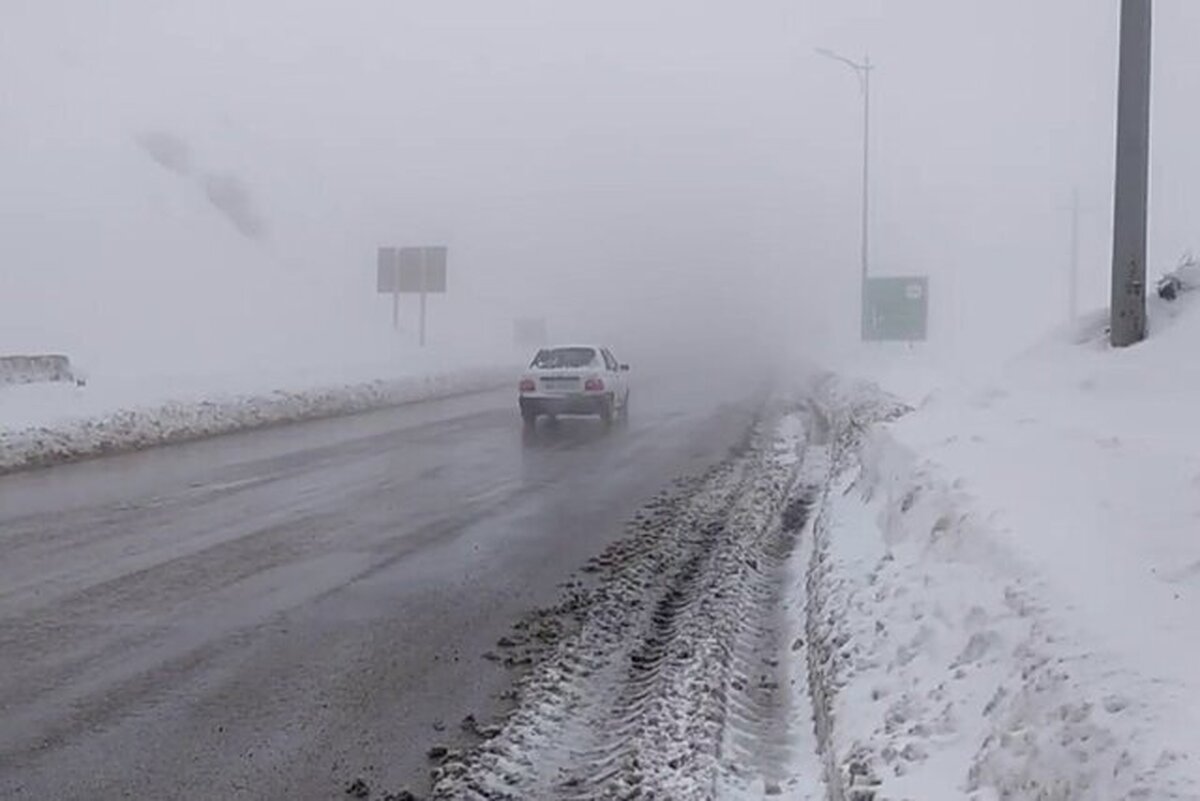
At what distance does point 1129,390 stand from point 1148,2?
3.40 metres

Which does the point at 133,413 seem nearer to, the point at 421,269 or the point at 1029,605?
the point at 1029,605

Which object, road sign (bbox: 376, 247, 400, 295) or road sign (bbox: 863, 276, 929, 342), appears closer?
road sign (bbox: 863, 276, 929, 342)

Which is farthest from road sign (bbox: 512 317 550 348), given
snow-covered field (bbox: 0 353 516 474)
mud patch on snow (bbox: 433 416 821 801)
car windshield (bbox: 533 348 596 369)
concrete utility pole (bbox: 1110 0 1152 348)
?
concrete utility pole (bbox: 1110 0 1152 348)

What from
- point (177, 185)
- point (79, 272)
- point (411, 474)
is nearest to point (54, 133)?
point (177, 185)

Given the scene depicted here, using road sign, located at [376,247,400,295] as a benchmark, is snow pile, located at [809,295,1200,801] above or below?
below

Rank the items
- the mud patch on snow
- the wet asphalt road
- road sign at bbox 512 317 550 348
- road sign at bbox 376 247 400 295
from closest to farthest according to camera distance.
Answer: the mud patch on snow < the wet asphalt road < road sign at bbox 376 247 400 295 < road sign at bbox 512 317 550 348

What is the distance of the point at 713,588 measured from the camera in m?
9.38

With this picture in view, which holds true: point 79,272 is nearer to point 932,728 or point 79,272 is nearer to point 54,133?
point 54,133

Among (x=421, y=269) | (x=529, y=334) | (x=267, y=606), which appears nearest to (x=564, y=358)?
(x=267, y=606)

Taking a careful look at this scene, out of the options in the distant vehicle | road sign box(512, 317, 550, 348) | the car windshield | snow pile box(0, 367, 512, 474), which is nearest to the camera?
snow pile box(0, 367, 512, 474)

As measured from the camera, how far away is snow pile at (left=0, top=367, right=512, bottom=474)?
18156 mm

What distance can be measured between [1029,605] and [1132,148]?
23.3ft

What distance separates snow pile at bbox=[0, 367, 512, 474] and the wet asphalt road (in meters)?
1.31

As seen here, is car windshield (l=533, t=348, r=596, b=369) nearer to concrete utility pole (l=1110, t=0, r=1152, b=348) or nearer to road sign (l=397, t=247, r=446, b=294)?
concrete utility pole (l=1110, t=0, r=1152, b=348)
